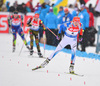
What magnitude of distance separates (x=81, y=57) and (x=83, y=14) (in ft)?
8.48

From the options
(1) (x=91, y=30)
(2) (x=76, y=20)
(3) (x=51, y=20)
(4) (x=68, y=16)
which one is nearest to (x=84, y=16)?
(4) (x=68, y=16)

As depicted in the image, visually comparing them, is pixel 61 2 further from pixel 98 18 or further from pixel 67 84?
pixel 67 84

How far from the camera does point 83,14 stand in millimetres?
11086

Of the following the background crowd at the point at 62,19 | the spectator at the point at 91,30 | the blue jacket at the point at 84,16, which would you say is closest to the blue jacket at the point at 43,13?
the background crowd at the point at 62,19

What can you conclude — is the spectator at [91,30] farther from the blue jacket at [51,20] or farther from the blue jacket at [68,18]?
the blue jacket at [68,18]

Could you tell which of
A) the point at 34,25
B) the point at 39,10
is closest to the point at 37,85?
the point at 34,25

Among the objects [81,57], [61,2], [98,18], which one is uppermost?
[61,2]

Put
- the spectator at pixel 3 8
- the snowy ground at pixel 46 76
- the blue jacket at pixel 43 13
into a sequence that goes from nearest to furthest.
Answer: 1. the snowy ground at pixel 46 76
2. the blue jacket at pixel 43 13
3. the spectator at pixel 3 8

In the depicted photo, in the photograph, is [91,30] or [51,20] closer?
[51,20]

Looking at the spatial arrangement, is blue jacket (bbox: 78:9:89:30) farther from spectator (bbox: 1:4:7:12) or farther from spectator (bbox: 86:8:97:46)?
spectator (bbox: 1:4:7:12)

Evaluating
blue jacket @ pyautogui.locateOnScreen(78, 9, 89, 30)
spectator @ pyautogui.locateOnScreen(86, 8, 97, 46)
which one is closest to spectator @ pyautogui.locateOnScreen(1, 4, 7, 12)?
spectator @ pyautogui.locateOnScreen(86, 8, 97, 46)

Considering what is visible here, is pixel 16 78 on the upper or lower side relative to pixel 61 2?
lower

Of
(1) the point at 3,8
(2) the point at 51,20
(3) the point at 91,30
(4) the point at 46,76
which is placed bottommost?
(4) the point at 46,76

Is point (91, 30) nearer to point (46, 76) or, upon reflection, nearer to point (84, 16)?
point (84, 16)
